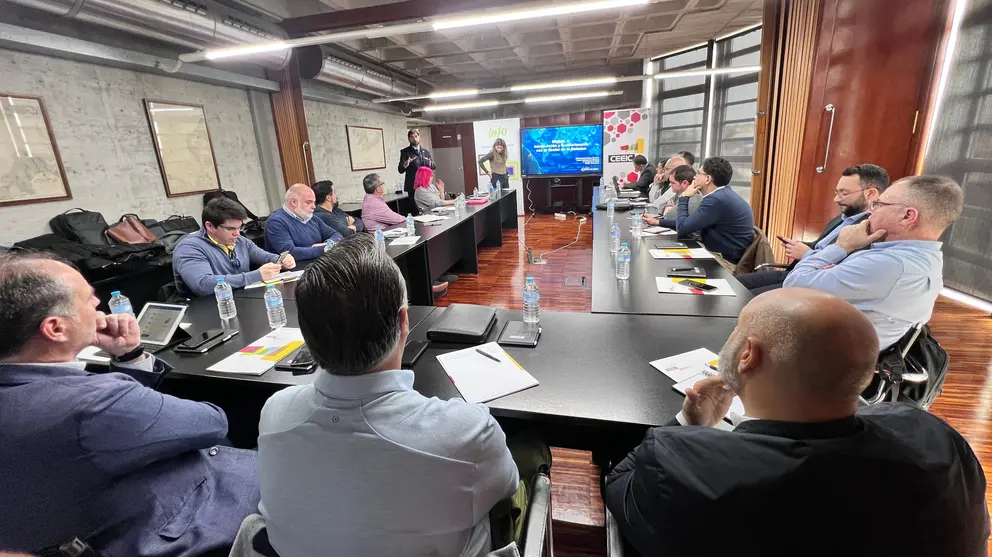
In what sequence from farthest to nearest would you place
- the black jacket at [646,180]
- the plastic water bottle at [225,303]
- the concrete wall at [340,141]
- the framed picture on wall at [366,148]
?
the framed picture on wall at [366,148] < the concrete wall at [340,141] < the black jacket at [646,180] < the plastic water bottle at [225,303]

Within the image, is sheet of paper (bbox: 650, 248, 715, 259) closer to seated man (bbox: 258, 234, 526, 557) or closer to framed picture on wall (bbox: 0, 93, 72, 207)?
seated man (bbox: 258, 234, 526, 557)

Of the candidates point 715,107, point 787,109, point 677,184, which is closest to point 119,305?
point 677,184

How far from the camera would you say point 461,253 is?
214 inches

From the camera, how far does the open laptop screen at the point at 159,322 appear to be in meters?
1.67

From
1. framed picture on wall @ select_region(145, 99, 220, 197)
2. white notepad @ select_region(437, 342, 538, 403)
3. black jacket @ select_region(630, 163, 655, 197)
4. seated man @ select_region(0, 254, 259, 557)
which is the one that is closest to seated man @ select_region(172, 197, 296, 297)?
seated man @ select_region(0, 254, 259, 557)

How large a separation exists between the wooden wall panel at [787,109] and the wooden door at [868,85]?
119 mm

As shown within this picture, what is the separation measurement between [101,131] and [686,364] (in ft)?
18.1

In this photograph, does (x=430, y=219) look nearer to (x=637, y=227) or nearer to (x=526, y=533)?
(x=637, y=227)

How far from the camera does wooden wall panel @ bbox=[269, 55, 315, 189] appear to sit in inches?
229

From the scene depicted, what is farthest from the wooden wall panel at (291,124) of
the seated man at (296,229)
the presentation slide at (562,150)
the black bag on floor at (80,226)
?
the presentation slide at (562,150)

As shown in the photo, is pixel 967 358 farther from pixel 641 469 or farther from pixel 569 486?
pixel 641 469

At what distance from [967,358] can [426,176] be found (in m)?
5.79

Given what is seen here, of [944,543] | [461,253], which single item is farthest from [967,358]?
[461,253]

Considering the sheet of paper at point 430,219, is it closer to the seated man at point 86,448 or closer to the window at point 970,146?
the seated man at point 86,448
